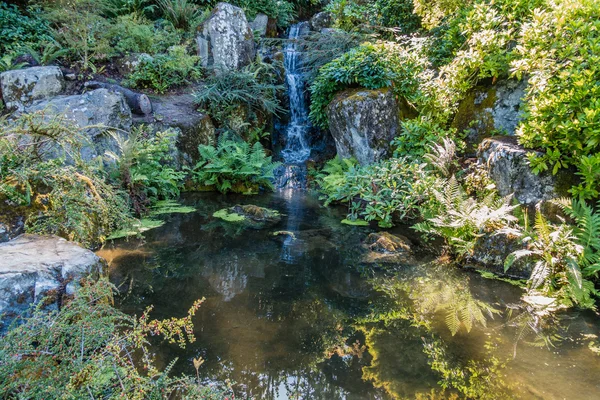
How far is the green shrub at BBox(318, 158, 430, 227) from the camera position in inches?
230

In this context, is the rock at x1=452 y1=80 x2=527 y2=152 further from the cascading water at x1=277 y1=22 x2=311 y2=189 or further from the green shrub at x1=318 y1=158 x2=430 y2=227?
the cascading water at x1=277 y1=22 x2=311 y2=189

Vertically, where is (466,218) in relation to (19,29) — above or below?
below

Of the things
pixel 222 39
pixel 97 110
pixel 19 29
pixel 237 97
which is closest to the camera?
pixel 97 110

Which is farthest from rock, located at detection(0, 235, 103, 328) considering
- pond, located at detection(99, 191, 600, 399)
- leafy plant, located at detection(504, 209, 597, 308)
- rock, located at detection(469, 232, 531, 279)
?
rock, located at detection(469, 232, 531, 279)

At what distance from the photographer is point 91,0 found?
814 cm

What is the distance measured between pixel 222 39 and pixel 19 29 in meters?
5.00

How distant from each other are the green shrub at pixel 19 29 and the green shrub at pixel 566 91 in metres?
10.4

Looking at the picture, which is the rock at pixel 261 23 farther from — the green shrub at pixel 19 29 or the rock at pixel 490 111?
the rock at pixel 490 111

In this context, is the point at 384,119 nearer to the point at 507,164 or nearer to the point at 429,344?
the point at 507,164

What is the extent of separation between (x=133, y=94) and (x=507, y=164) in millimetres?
7782

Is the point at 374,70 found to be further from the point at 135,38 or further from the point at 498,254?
the point at 135,38

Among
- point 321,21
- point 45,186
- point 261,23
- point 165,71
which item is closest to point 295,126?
point 165,71

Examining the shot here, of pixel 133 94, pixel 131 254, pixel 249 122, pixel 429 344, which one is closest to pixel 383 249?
pixel 429 344

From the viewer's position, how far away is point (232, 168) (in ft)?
26.1
